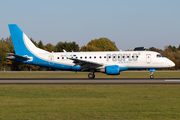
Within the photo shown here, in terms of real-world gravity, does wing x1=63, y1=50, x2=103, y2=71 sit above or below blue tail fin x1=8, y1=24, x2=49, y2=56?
below

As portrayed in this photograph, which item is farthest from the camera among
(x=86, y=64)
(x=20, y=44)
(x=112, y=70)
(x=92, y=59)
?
(x=20, y=44)

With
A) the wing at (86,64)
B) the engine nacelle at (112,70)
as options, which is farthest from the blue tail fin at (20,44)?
the engine nacelle at (112,70)

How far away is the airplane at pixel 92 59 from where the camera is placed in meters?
38.7

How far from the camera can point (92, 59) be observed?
4031cm

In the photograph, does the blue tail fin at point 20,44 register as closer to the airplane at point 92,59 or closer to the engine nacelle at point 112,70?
the airplane at point 92,59

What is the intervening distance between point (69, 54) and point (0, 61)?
79850mm

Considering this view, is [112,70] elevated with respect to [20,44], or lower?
lower

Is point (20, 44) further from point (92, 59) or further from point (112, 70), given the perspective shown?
point (112, 70)

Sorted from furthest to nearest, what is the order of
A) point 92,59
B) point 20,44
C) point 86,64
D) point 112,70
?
point 20,44, point 92,59, point 86,64, point 112,70

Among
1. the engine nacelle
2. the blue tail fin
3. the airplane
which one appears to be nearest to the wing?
the airplane

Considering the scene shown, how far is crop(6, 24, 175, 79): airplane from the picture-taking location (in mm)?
38719

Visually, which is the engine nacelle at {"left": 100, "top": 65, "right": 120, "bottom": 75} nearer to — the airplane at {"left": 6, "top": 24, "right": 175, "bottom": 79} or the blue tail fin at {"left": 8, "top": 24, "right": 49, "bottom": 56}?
the airplane at {"left": 6, "top": 24, "right": 175, "bottom": 79}

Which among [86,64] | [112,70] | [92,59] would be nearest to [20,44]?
[86,64]

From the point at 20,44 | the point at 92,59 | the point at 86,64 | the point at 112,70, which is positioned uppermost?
the point at 20,44
